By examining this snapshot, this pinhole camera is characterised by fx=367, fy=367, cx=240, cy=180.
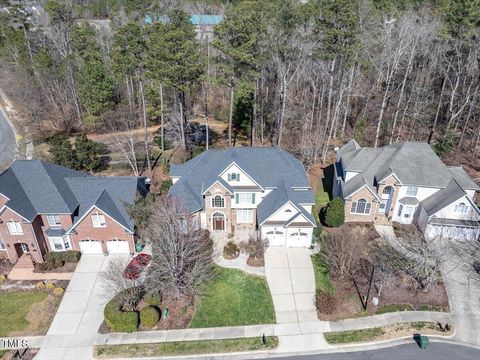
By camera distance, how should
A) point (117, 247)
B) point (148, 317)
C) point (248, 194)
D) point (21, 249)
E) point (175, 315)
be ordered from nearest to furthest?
point (148, 317), point (175, 315), point (21, 249), point (117, 247), point (248, 194)

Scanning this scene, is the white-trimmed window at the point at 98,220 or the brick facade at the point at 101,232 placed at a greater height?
the white-trimmed window at the point at 98,220

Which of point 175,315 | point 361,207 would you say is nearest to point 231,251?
→ point 175,315

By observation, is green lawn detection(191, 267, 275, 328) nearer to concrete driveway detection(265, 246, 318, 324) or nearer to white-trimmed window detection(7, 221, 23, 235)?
concrete driveway detection(265, 246, 318, 324)

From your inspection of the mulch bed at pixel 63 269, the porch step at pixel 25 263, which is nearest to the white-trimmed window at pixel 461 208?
the mulch bed at pixel 63 269

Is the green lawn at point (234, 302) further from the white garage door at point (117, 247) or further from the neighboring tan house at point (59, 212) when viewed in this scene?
the neighboring tan house at point (59, 212)

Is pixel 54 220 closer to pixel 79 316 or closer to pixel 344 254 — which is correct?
pixel 79 316
